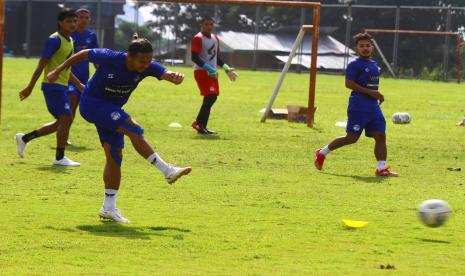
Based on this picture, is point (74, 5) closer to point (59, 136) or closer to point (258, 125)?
point (258, 125)

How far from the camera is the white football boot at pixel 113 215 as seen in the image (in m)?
9.05

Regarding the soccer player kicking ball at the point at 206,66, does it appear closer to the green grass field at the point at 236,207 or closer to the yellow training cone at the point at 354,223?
the green grass field at the point at 236,207

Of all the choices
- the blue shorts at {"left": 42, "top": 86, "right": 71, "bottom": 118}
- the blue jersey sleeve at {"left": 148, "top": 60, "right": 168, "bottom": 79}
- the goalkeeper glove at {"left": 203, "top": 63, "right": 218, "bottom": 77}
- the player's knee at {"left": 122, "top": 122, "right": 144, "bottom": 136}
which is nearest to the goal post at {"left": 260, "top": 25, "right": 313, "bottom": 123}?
the goalkeeper glove at {"left": 203, "top": 63, "right": 218, "bottom": 77}

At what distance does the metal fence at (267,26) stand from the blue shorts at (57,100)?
126 feet

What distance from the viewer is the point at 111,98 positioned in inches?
366

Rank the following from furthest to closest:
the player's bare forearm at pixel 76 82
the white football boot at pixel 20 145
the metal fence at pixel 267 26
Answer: the metal fence at pixel 267 26 < the white football boot at pixel 20 145 < the player's bare forearm at pixel 76 82

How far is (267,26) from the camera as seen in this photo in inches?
2857

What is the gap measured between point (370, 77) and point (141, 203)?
4.11 metres

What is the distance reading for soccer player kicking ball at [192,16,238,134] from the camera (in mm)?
18203

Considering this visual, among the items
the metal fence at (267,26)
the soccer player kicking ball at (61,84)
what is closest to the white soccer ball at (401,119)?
the soccer player kicking ball at (61,84)

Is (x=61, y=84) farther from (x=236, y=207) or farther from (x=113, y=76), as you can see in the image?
(x=113, y=76)

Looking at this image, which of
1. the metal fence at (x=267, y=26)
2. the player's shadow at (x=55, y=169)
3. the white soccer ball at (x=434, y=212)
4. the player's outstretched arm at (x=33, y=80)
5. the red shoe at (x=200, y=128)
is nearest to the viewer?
the white soccer ball at (x=434, y=212)

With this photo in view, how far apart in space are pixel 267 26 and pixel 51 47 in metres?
59.9

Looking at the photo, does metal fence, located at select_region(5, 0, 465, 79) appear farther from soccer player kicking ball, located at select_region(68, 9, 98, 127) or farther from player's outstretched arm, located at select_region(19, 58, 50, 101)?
player's outstretched arm, located at select_region(19, 58, 50, 101)
